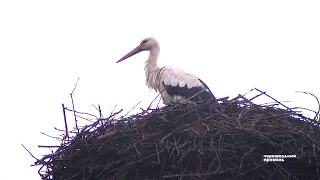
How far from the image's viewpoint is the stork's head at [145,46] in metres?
6.45

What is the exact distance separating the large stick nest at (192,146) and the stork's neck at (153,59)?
1.65 metres

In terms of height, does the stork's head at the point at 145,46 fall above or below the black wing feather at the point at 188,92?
above

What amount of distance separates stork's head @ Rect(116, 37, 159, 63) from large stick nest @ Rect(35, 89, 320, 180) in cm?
198

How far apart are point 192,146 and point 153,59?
2.40 meters

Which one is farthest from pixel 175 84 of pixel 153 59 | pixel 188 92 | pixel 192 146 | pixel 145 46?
pixel 192 146

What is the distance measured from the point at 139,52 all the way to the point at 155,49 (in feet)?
0.76

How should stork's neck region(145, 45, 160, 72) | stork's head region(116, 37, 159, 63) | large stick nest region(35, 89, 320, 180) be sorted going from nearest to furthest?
large stick nest region(35, 89, 320, 180)
stork's neck region(145, 45, 160, 72)
stork's head region(116, 37, 159, 63)

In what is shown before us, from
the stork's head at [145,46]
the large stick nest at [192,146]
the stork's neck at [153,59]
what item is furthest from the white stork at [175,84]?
the large stick nest at [192,146]

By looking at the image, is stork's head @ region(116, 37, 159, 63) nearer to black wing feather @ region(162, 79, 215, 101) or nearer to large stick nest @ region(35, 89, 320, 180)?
black wing feather @ region(162, 79, 215, 101)

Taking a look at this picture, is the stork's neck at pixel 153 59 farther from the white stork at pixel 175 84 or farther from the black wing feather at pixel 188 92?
the black wing feather at pixel 188 92

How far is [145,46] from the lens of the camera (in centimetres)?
→ 649

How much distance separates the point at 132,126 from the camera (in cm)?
437

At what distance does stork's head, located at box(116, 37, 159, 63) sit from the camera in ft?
21.2

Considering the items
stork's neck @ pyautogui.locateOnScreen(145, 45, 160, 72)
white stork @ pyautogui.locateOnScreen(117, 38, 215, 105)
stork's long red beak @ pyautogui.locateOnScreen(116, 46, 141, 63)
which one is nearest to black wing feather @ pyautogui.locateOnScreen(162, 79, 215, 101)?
white stork @ pyautogui.locateOnScreen(117, 38, 215, 105)
